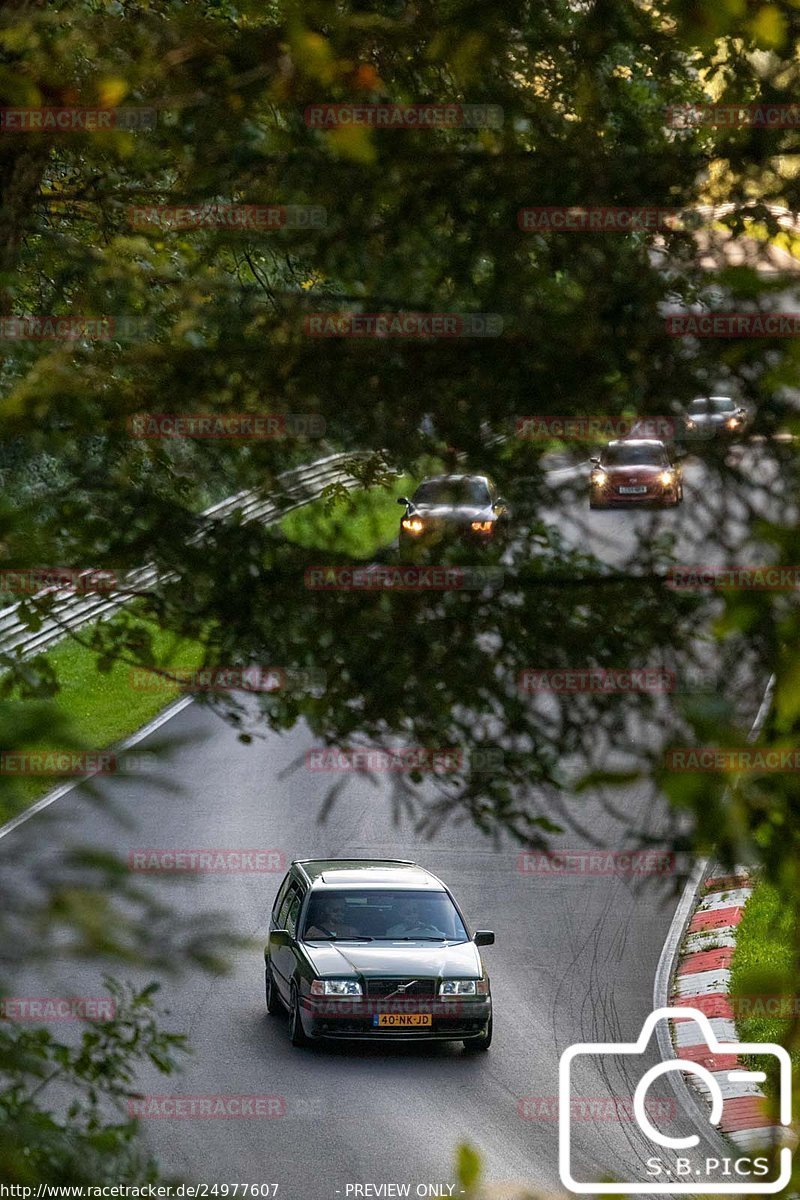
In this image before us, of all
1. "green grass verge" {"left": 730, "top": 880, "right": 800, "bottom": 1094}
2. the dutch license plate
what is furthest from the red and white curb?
the dutch license plate

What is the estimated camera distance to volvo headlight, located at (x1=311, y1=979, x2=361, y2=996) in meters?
13.0

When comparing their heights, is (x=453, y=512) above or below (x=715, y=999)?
above

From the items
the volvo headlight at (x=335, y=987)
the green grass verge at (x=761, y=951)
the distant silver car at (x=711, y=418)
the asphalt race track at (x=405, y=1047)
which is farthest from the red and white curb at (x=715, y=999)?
the distant silver car at (x=711, y=418)

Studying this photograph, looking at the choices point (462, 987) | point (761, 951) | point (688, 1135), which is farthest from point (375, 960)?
point (761, 951)

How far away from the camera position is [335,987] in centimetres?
1312

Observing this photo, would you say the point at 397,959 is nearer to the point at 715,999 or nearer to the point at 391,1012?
the point at 391,1012

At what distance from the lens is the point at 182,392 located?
197 inches

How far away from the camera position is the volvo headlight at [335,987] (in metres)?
13.0

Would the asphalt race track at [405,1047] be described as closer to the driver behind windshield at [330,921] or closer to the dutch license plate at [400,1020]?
the dutch license plate at [400,1020]

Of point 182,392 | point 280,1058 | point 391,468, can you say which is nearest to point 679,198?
point 391,468

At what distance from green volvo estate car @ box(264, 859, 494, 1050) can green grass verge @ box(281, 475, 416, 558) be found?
8092mm

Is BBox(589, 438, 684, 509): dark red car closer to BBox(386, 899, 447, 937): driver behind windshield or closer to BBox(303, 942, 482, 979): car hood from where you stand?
BBox(303, 942, 482, 979): car hood

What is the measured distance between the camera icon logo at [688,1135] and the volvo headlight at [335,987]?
207cm

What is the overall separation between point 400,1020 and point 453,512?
9539mm
